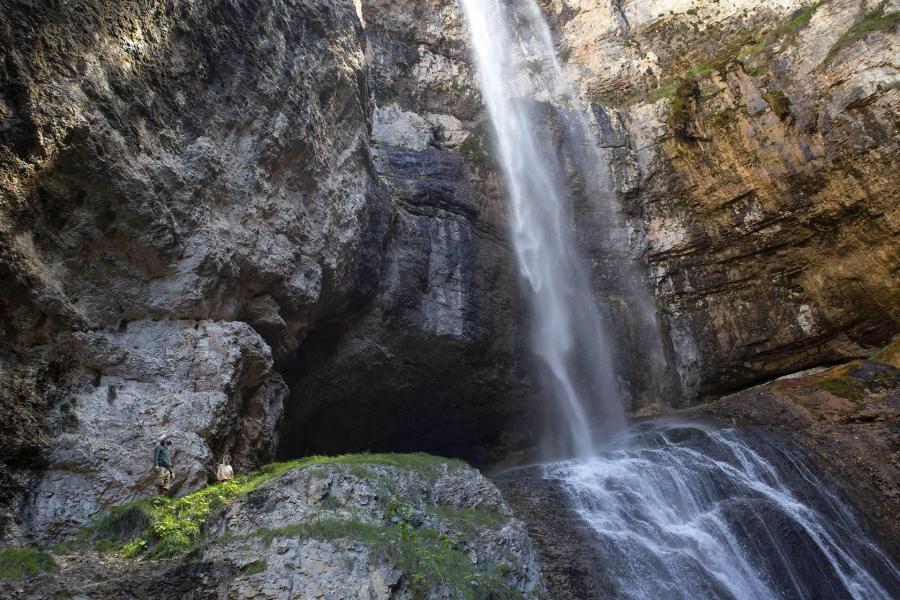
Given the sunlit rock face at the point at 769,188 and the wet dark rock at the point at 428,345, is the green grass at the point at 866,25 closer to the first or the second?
the sunlit rock face at the point at 769,188

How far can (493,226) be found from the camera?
64.5 ft

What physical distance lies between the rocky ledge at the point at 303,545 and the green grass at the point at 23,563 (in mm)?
23

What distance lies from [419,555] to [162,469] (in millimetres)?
3844

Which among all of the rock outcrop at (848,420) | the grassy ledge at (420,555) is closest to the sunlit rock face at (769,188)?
the rock outcrop at (848,420)

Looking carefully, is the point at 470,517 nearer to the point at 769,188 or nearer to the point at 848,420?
the point at 848,420

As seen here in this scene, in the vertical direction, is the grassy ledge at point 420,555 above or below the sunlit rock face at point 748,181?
below

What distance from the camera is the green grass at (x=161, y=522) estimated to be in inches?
294

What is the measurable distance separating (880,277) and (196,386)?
16430mm

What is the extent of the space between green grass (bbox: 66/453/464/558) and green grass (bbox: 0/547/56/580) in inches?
19.3

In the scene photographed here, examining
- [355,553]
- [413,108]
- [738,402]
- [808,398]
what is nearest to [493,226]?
[413,108]

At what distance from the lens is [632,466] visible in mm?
13117

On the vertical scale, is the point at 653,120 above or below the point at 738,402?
above

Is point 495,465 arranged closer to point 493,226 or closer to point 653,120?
point 493,226

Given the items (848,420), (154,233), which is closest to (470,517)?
(154,233)
